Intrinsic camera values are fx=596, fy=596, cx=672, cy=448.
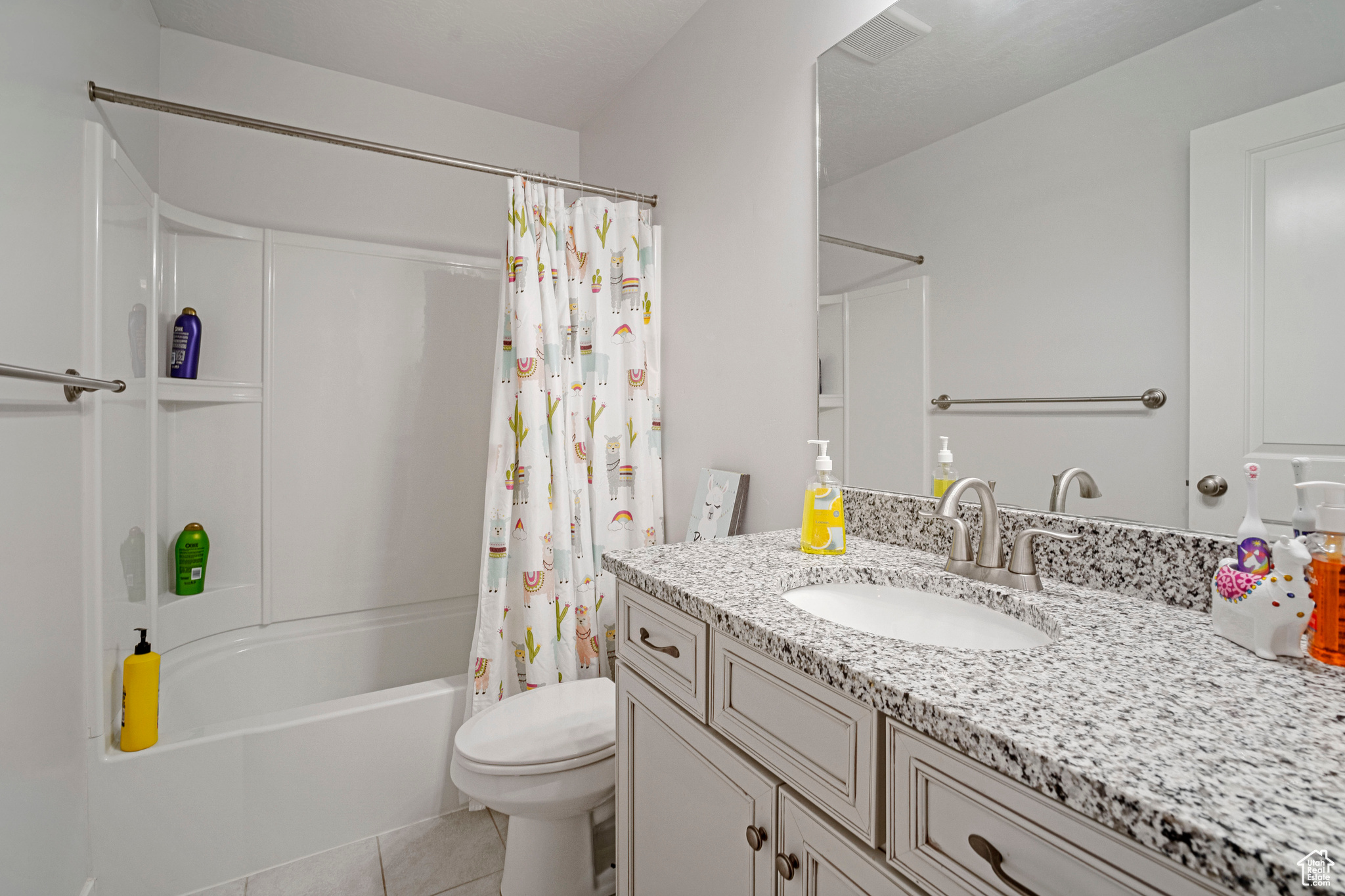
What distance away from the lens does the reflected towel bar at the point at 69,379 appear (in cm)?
102

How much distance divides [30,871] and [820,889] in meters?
1.52

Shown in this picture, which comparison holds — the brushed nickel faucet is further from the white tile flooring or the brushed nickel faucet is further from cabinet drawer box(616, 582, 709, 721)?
the white tile flooring

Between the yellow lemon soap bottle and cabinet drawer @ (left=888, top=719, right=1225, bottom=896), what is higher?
the yellow lemon soap bottle

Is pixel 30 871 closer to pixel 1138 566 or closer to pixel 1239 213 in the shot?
pixel 1138 566

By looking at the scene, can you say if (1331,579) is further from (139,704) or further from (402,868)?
(139,704)

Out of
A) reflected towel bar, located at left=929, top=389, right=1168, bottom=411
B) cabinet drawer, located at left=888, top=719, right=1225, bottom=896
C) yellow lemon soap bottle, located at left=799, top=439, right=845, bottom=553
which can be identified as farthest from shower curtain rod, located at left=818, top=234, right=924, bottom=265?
cabinet drawer, located at left=888, top=719, right=1225, bottom=896

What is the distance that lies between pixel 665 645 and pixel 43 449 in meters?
Result: 1.34

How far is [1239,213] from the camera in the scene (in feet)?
2.65

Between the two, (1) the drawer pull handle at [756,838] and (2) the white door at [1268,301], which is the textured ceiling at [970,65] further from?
(1) the drawer pull handle at [756,838]

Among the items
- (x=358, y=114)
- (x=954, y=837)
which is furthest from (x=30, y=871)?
(x=358, y=114)

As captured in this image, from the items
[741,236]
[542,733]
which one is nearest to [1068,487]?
[741,236]

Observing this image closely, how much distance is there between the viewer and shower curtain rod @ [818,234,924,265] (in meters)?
1.28

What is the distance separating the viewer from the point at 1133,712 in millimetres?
536

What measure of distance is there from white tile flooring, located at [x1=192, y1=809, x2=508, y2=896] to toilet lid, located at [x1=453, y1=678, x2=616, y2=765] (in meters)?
0.45
